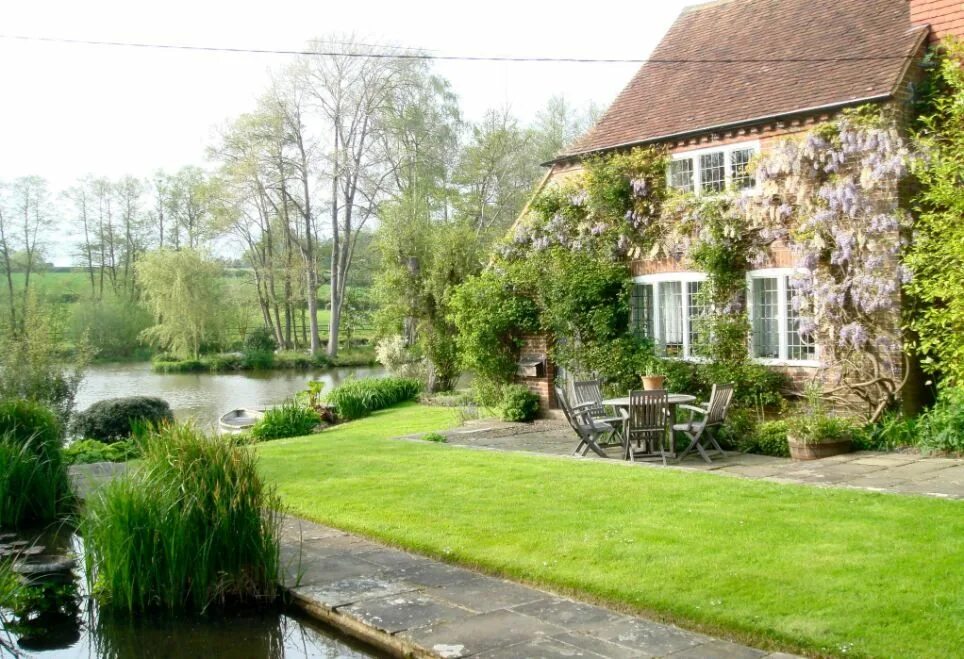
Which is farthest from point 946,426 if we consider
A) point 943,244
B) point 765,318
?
point 765,318

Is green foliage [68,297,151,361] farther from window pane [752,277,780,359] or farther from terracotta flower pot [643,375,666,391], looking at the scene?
window pane [752,277,780,359]

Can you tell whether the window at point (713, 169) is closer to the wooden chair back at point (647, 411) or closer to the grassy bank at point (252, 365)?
the wooden chair back at point (647, 411)

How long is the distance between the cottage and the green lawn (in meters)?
4.27

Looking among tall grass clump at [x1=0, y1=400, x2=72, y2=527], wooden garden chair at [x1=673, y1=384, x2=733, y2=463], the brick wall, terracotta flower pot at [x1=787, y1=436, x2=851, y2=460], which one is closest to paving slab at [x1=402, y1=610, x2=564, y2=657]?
tall grass clump at [x1=0, y1=400, x2=72, y2=527]

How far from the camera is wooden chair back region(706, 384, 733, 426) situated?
1112cm

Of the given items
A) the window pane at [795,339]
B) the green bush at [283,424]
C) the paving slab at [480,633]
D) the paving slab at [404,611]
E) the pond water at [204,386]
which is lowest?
the pond water at [204,386]

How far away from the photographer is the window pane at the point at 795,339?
1290 centimetres

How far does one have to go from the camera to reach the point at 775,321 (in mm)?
13344

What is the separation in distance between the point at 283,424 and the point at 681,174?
9542mm

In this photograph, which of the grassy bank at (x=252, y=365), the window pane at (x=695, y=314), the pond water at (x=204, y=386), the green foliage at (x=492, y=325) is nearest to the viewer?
the window pane at (x=695, y=314)

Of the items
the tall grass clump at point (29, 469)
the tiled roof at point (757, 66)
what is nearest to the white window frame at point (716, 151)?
the tiled roof at point (757, 66)

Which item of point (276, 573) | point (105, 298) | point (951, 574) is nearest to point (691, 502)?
point (951, 574)

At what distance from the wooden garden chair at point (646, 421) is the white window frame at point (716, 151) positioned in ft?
13.7

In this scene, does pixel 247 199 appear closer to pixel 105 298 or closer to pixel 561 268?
pixel 105 298
